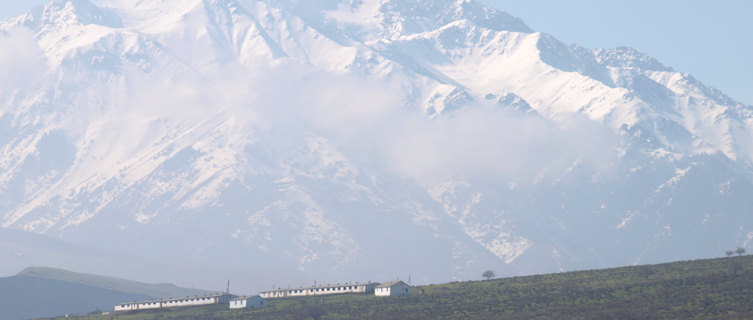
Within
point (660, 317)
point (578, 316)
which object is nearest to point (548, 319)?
point (578, 316)

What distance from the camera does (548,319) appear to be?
7869 inches

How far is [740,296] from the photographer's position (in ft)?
653

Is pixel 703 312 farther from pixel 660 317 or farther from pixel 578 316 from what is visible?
pixel 578 316

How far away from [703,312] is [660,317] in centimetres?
653

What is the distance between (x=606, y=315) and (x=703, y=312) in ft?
49.0

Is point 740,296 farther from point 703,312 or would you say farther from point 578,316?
point 578,316

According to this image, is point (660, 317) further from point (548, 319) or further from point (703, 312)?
point (548, 319)

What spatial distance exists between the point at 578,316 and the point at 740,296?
1019 inches

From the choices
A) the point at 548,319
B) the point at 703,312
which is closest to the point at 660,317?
the point at 703,312

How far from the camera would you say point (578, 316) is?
199m

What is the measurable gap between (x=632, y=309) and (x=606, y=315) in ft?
19.2

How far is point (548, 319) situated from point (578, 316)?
476 cm

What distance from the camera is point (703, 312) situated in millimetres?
189250

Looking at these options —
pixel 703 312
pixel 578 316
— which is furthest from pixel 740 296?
pixel 578 316
